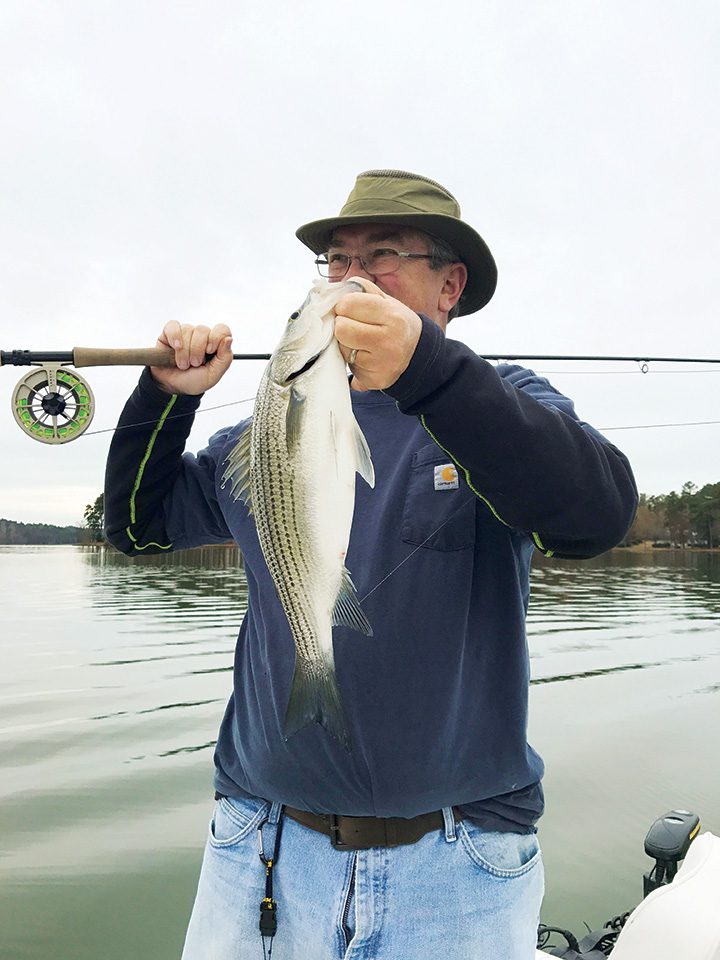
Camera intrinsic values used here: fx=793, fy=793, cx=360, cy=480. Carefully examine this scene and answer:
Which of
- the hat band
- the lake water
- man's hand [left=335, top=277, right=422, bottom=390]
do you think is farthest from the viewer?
the lake water

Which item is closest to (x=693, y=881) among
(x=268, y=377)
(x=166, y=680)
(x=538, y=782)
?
(x=538, y=782)

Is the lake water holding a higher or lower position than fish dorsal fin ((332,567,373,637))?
lower

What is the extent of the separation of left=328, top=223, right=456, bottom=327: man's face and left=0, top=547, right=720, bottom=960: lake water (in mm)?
4570

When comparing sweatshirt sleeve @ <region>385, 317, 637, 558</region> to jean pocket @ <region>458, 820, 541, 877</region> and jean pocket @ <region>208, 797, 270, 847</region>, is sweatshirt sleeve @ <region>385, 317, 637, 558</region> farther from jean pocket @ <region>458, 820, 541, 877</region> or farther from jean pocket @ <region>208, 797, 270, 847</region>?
jean pocket @ <region>208, 797, 270, 847</region>

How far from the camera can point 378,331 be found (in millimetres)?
1716

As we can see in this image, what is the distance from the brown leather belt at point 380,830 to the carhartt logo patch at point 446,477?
86 centimetres

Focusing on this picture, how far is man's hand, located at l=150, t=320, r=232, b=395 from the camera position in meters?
2.43

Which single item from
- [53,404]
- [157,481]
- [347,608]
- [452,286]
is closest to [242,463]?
[347,608]

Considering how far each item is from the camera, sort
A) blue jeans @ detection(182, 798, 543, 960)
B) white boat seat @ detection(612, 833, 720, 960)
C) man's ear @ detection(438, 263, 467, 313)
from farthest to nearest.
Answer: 1. white boat seat @ detection(612, 833, 720, 960)
2. man's ear @ detection(438, 263, 467, 313)
3. blue jeans @ detection(182, 798, 543, 960)

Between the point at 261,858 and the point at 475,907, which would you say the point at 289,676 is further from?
the point at 475,907

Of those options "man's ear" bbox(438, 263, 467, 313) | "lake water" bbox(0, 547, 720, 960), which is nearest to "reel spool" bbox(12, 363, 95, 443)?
"man's ear" bbox(438, 263, 467, 313)

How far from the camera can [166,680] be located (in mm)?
→ 12602

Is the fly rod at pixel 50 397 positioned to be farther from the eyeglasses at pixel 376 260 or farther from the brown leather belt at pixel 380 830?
the brown leather belt at pixel 380 830

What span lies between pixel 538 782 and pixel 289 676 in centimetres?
77
